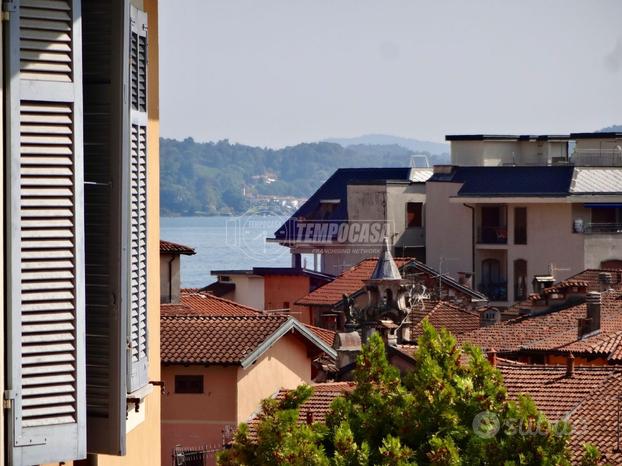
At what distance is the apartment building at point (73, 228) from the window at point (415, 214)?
66268mm

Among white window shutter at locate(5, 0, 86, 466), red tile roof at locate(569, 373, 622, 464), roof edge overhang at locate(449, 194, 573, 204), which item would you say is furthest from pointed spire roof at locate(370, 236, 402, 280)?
white window shutter at locate(5, 0, 86, 466)

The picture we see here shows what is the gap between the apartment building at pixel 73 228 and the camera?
5742mm

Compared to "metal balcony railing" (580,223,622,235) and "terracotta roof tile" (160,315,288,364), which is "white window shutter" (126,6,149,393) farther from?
"metal balcony railing" (580,223,622,235)

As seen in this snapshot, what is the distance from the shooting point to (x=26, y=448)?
5789 mm

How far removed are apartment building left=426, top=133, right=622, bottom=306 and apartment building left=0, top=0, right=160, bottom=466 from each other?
58.2m

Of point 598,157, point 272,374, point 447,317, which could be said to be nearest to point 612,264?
point 598,157

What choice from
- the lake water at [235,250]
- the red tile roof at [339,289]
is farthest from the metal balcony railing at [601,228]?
the lake water at [235,250]

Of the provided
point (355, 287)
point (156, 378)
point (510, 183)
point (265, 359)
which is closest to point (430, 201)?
point (510, 183)

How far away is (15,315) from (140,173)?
1100mm

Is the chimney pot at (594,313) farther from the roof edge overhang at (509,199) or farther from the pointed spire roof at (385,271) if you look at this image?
the roof edge overhang at (509,199)

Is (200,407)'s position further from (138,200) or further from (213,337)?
(138,200)

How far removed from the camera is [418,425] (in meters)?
12.3

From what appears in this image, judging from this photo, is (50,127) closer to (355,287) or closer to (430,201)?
(355,287)

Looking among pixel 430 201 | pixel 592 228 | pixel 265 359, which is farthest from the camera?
pixel 430 201
